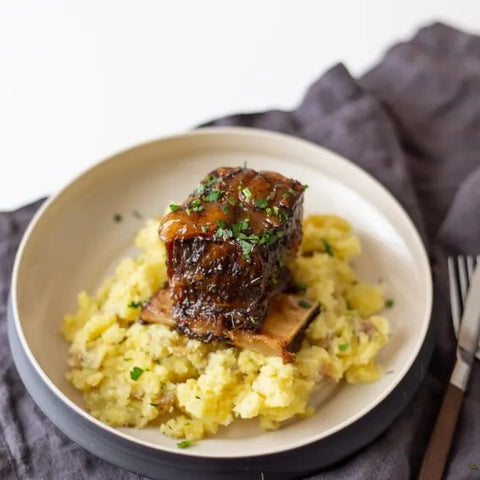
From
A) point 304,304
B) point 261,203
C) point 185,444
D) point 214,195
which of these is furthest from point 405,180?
point 185,444

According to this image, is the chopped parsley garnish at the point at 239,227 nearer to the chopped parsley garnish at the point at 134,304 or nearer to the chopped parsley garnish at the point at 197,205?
the chopped parsley garnish at the point at 197,205

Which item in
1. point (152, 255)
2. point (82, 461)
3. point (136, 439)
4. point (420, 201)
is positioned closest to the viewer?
point (136, 439)

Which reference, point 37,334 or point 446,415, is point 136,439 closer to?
point 37,334

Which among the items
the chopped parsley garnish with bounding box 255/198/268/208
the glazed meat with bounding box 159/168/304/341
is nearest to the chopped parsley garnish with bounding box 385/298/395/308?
the glazed meat with bounding box 159/168/304/341

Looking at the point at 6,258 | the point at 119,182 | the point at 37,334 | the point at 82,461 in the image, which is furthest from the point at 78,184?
the point at 82,461

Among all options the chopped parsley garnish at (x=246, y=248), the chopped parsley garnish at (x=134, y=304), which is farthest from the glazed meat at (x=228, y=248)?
the chopped parsley garnish at (x=134, y=304)

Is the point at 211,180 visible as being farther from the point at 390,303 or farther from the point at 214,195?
the point at 390,303
